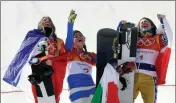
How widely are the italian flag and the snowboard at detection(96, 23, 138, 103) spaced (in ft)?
0.38

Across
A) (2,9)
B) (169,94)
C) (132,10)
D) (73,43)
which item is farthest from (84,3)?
(73,43)

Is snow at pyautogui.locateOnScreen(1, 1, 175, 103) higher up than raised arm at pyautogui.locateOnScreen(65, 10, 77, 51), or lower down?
higher up

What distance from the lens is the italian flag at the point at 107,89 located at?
11.2ft

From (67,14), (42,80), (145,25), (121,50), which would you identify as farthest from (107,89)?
(67,14)

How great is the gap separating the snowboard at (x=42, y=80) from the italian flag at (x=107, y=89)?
1.31 ft

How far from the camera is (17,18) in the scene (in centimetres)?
701

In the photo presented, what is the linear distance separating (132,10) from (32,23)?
1834 mm

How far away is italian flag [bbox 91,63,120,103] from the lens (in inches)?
134

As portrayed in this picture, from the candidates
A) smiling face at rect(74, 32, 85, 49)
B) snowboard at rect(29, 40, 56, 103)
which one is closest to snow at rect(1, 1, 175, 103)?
smiling face at rect(74, 32, 85, 49)

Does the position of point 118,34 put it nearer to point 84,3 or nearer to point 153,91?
point 153,91

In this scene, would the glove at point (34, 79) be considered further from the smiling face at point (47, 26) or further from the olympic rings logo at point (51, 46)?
the smiling face at point (47, 26)

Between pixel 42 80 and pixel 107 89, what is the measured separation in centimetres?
56

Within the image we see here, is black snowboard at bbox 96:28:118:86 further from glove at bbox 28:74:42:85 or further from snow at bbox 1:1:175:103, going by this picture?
snow at bbox 1:1:175:103

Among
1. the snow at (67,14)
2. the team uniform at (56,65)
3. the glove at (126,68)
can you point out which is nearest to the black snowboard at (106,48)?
the glove at (126,68)
